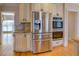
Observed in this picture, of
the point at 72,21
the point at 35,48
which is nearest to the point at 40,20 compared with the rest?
the point at 35,48

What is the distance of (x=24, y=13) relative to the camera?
16.0 ft

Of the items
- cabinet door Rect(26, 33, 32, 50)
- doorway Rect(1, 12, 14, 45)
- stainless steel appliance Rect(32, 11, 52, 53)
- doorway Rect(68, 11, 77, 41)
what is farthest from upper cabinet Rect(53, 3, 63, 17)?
doorway Rect(1, 12, 14, 45)

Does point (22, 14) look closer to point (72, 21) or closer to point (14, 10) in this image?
point (14, 10)

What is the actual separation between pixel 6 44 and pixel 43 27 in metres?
1.57

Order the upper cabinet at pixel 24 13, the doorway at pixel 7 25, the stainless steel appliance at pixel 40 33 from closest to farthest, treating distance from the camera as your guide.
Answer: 1. the stainless steel appliance at pixel 40 33
2. the upper cabinet at pixel 24 13
3. the doorway at pixel 7 25

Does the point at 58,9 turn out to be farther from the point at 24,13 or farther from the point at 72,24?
the point at 24,13

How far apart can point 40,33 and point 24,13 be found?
1004 millimetres

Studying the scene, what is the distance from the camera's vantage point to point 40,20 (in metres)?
4.48

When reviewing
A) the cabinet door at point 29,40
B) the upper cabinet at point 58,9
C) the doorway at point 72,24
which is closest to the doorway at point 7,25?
the cabinet door at point 29,40

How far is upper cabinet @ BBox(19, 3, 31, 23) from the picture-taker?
4.80 m

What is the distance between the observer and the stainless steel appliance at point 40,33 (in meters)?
4.38

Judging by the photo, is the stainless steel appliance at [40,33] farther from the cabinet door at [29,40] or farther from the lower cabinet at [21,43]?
the lower cabinet at [21,43]

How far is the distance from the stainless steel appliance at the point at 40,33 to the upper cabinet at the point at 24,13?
39 cm

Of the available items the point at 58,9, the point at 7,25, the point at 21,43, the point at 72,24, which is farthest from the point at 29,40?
the point at 72,24
